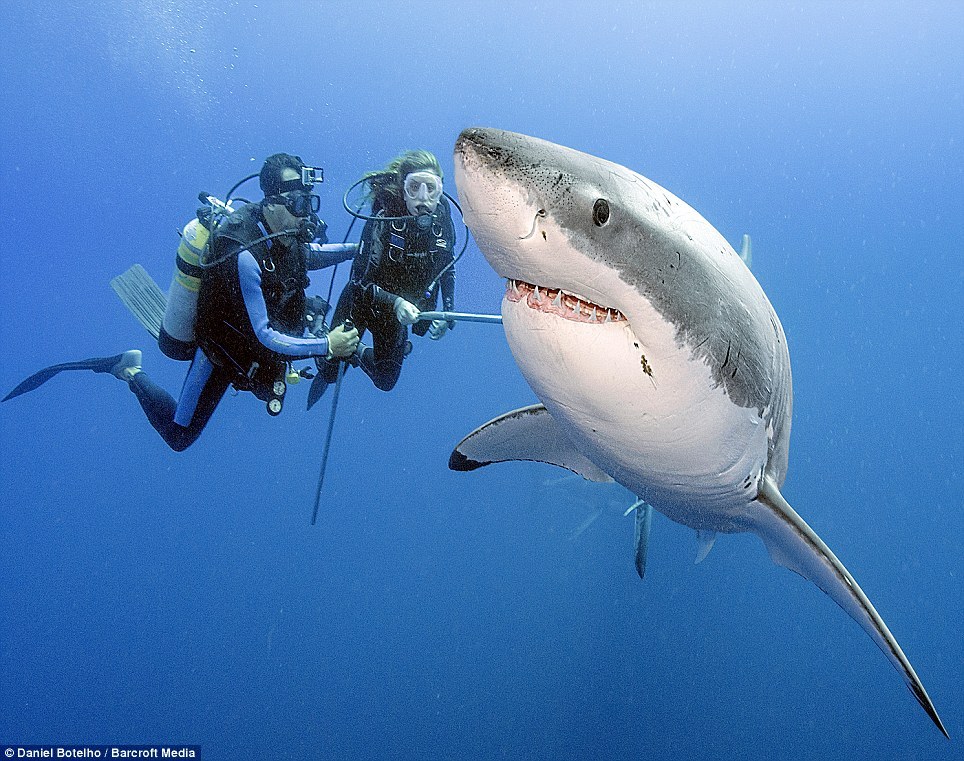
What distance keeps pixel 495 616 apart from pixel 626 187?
1965 centimetres

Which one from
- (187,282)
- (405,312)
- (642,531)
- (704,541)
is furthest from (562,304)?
(187,282)

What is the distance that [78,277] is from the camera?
27391 millimetres

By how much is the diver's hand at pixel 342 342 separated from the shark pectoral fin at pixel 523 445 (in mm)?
2339

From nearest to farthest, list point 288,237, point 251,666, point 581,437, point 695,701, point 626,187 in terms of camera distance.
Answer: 1. point 626,187
2. point 581,437
3. point 288,237
4. point 695,701
5. point 251,666

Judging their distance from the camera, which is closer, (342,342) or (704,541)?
(704,541)

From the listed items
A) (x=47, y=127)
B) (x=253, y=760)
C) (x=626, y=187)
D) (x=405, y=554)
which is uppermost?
(x=626, y=187)

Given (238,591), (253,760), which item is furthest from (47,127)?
(253,760)

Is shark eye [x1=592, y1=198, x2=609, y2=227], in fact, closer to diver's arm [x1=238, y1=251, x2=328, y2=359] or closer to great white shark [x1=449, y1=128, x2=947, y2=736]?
great white shark [x1=449, y1=128, x2=947, y2=736]

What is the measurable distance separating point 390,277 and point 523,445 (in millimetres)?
3139

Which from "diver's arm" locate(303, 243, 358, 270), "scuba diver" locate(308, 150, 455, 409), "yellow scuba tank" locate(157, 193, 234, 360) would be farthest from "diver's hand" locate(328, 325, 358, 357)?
"yellow scuba tank" locate(157, 193, 234, 360)

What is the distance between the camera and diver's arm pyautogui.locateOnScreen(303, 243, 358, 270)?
6.18m

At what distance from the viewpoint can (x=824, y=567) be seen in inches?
95.7

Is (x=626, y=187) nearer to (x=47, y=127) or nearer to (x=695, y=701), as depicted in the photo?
(x=695, y=701)

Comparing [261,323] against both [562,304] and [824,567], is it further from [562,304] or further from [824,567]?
[824,567]
